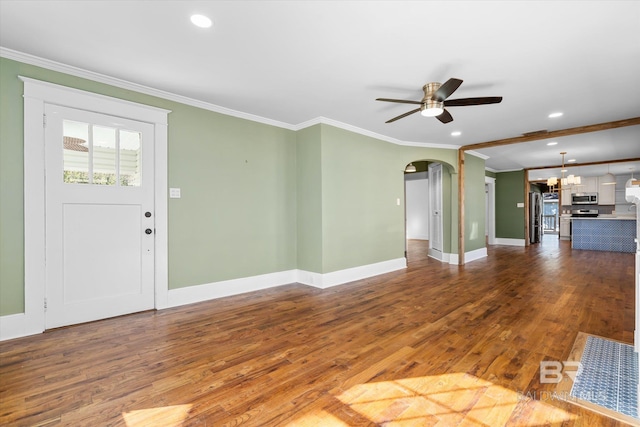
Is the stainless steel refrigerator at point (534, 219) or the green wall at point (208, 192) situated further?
the stainless steel refrigerator at point (534, 219)

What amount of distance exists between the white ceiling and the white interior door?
2918 mm

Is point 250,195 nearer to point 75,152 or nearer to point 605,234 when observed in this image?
point 75,152

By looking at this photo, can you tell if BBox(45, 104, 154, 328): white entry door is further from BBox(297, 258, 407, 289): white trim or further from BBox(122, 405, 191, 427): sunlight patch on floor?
BBox(297, 258, 407, 289): white trim

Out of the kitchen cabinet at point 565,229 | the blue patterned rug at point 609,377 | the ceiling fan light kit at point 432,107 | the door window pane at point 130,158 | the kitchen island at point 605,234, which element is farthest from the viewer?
the kitchen cabinet at point 565,229

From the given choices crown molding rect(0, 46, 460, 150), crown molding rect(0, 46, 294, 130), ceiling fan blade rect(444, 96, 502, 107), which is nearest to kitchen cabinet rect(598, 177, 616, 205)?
crown molding rect(0, 46, 460, 150)

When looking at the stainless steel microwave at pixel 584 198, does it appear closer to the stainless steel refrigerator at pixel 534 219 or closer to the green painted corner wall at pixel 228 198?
the stainless steel refrigerator at pixel 534 219

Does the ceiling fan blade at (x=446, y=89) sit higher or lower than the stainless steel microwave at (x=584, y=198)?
higher

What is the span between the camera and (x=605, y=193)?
33.8 ft

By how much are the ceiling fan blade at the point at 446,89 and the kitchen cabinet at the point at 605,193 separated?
11336 millimetres

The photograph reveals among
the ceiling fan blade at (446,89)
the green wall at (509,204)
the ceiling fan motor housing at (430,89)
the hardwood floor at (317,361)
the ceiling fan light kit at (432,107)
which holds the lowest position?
the hardwood floor at (317,361)

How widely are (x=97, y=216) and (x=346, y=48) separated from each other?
117 inches

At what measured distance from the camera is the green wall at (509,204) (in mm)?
9344

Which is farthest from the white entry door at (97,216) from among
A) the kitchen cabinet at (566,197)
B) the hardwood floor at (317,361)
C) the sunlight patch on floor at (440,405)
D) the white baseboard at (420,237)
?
the kitchen cabinet at (566,197)

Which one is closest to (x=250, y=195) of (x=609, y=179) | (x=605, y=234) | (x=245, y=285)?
(x=245, y=285)
